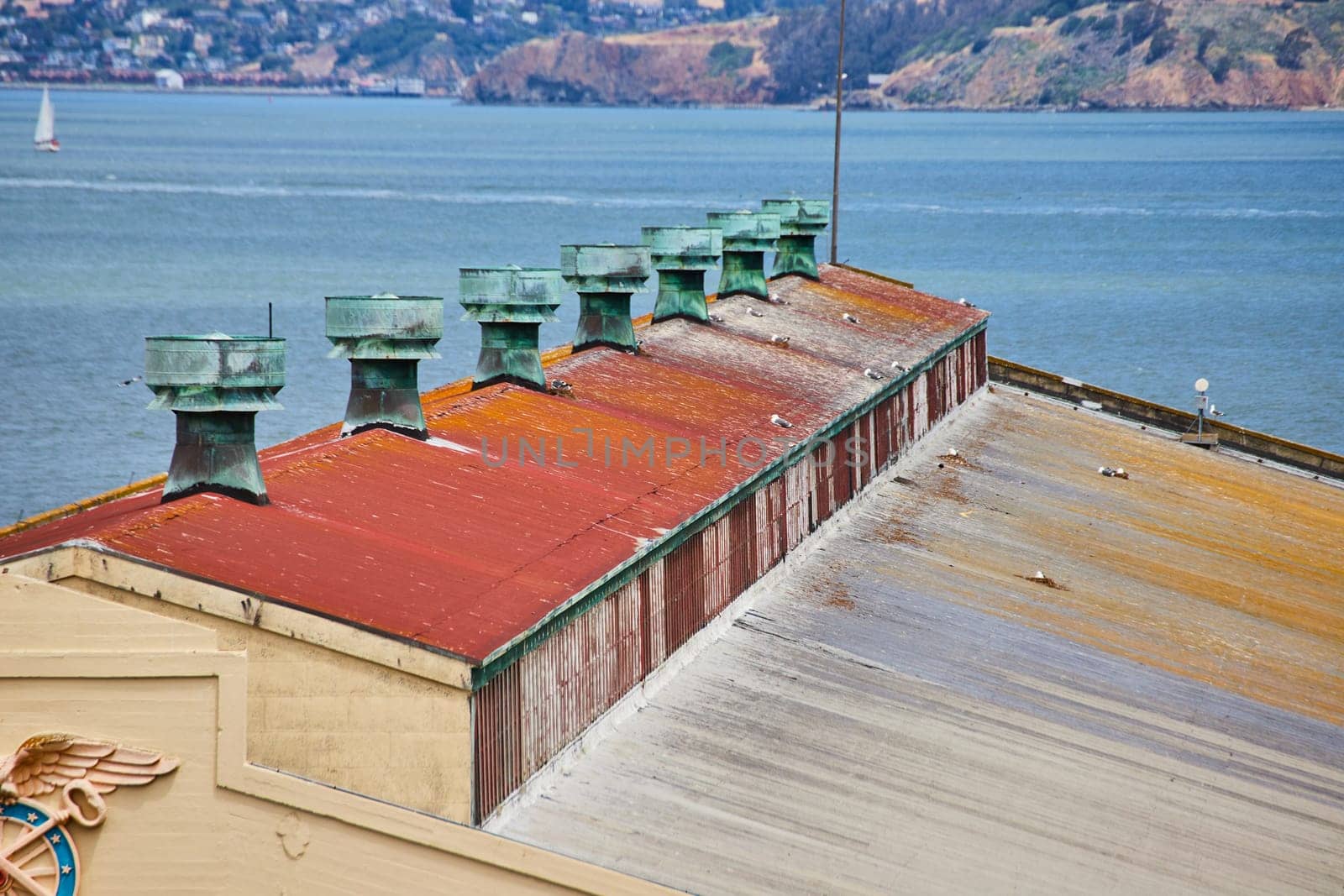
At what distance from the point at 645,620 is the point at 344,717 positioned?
5.86m

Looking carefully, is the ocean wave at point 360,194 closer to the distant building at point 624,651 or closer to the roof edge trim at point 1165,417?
the roof edge trim at point 1165,417

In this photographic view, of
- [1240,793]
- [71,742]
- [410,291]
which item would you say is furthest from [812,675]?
[410,291]

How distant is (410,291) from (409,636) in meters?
91.7

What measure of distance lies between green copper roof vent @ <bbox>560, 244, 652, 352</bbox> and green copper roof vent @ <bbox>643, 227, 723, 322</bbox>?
11.2ft

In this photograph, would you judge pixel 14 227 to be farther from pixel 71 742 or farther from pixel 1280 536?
pixel 71 742

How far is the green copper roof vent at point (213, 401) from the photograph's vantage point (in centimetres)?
2022

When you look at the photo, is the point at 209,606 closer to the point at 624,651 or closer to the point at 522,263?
the point at 624,651

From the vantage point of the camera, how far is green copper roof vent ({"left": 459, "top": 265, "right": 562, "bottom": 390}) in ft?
95.7

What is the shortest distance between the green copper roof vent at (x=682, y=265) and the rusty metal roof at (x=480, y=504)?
2150mm

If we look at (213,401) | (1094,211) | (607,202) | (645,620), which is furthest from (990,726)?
(607,202)

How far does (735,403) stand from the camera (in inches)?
1249

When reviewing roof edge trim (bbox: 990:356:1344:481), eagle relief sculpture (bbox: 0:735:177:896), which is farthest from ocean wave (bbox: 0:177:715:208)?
eagle relief sculpture (bbox: 0:735:177:896)

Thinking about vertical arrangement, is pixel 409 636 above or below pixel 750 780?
above

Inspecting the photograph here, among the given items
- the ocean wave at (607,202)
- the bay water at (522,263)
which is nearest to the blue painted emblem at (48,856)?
the bay water at (522,263)
